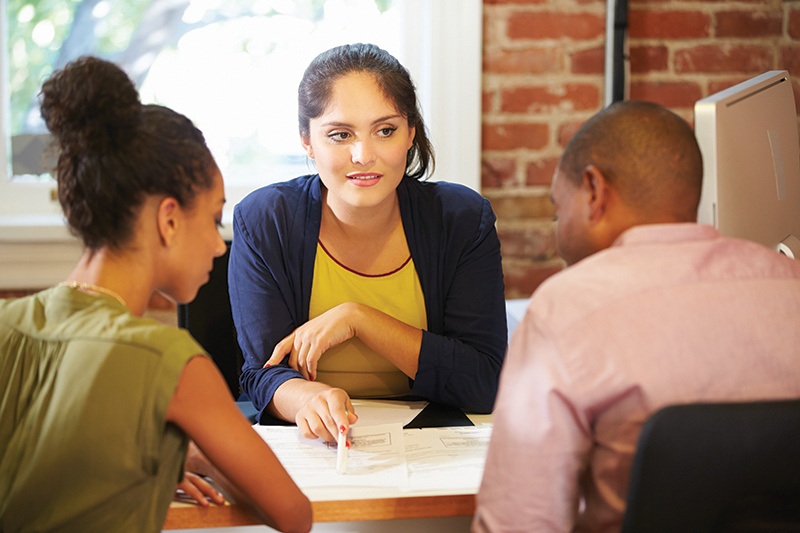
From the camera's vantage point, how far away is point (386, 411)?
1.14 meters

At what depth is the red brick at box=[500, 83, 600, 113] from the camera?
1834 millimetres

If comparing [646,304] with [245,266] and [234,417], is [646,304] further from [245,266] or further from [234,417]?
[245,266]

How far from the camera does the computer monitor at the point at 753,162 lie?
93 centimetres

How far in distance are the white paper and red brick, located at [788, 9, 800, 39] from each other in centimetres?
147

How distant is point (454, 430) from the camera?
1.05 metres

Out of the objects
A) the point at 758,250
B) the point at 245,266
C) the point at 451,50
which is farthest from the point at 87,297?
the point at 451,50

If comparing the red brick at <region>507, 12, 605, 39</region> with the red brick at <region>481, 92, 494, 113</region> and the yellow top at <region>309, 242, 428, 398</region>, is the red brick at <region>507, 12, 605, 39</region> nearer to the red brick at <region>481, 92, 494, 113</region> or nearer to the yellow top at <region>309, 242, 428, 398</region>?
the red brick at <region>481, 92, 494, 113</region>

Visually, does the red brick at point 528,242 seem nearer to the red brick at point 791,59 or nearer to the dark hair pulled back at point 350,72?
the dark hair pulled back at point 350,72

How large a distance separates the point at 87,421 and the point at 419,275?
2.47ft

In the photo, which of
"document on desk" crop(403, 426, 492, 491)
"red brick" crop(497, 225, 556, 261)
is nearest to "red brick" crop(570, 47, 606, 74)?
"red brick" crop(497, 225, 556, 261)

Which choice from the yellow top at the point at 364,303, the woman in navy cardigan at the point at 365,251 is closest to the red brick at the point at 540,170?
the woman in navy cardigan at the point at 365,251

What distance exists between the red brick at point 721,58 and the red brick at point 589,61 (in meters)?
0.21

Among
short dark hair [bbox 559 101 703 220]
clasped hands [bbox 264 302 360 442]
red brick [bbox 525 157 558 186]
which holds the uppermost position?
short dark hair [bbox 559 101 703 220]

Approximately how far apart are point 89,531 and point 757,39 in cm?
198
